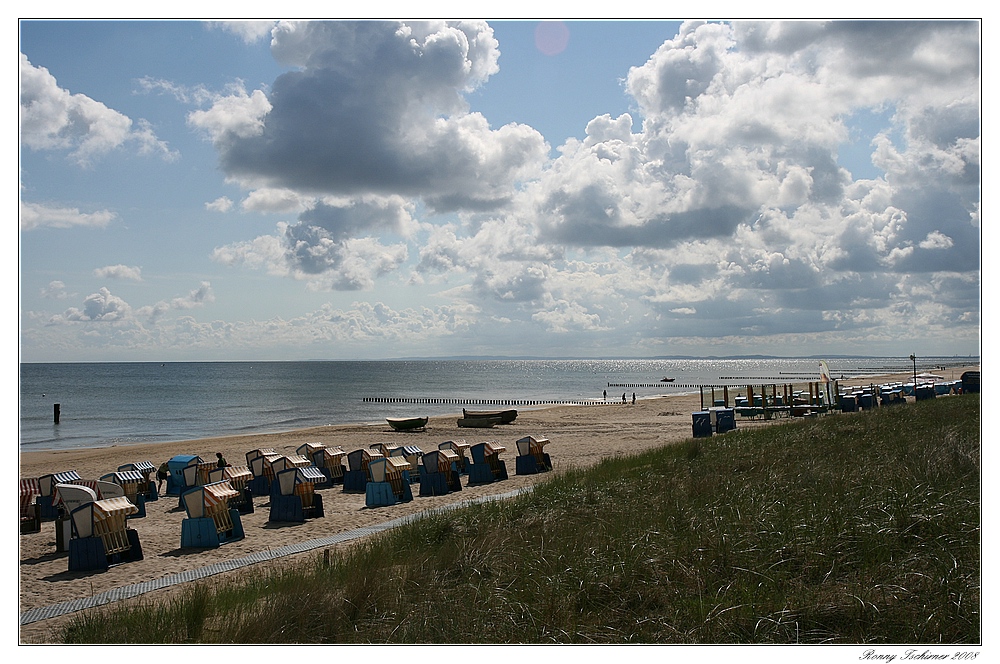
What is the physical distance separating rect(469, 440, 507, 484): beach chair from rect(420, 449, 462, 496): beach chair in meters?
0.54

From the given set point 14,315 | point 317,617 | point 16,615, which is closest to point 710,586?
point 317,617

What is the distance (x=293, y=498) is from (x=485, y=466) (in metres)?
4.90

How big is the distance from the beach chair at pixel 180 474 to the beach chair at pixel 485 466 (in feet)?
19.4

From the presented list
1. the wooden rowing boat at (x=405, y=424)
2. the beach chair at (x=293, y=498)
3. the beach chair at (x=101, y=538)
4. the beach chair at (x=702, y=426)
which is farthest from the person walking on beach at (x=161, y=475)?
the wooden rowing boat at (x=405, y=424)

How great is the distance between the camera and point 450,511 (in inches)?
366

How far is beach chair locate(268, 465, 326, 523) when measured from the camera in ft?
38.1

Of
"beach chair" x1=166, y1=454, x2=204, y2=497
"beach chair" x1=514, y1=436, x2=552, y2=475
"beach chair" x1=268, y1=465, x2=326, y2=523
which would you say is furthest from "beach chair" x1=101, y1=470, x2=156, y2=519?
"beach chair" x1=514, y1=436, x2=552, y2=475

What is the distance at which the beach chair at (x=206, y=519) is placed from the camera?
9.73 meters

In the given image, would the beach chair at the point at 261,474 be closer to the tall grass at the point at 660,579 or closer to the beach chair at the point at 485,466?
the beach chair at the point at 485,466

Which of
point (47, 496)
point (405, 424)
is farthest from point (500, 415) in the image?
point (47, 496)

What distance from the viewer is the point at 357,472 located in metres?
15.1

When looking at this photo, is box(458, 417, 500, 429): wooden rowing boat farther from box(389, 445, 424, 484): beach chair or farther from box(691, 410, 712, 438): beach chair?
box(389, 445, 424, 484): beach chair

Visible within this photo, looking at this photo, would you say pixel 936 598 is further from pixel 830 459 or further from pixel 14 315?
pixel 14 315

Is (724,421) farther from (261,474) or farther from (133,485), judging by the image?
(133,485)
